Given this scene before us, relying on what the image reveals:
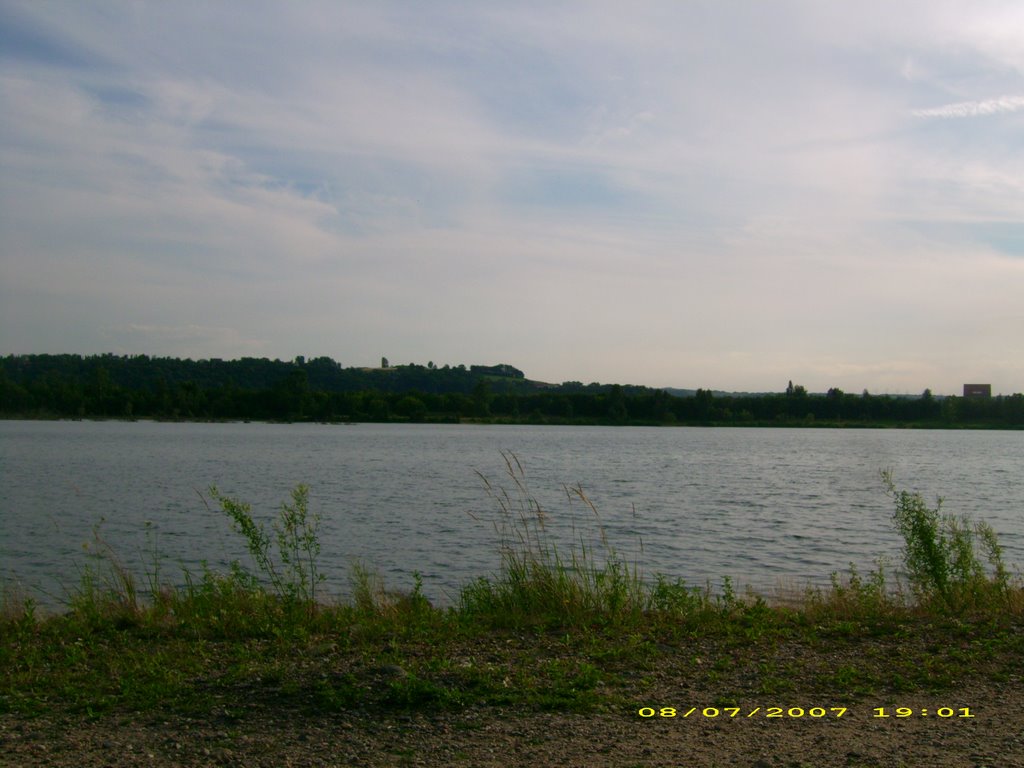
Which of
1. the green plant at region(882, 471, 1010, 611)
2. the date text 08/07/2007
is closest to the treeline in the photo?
the green plant at region(882, 471, 1010, 611)

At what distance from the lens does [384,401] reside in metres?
153

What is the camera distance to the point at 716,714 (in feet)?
21.4

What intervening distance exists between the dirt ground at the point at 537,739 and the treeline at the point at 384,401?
461 ft

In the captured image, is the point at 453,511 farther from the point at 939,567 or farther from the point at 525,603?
the point at 939,567

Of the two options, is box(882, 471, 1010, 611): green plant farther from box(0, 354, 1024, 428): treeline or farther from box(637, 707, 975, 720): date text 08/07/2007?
box(0, 354, 1024, 428): treeline

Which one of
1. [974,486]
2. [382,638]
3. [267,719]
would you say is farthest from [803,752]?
[974,486]

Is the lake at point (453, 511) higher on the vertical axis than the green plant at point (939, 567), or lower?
Result: lower

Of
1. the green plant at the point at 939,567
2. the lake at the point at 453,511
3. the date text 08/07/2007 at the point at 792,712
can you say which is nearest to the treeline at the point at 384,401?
the lake at the point at 453,511

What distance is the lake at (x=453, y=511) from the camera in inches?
759

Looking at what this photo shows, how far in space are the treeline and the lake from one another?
8589 centimetres

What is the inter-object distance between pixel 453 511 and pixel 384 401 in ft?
415

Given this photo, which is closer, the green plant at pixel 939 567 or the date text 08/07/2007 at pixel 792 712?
the date text 08/07/2007 at pixel 792 712

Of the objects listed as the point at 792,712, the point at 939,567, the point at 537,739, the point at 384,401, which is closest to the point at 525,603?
the point at 792,712

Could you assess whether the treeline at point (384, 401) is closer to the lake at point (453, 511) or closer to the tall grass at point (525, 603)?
the lake at point (453, 511)
